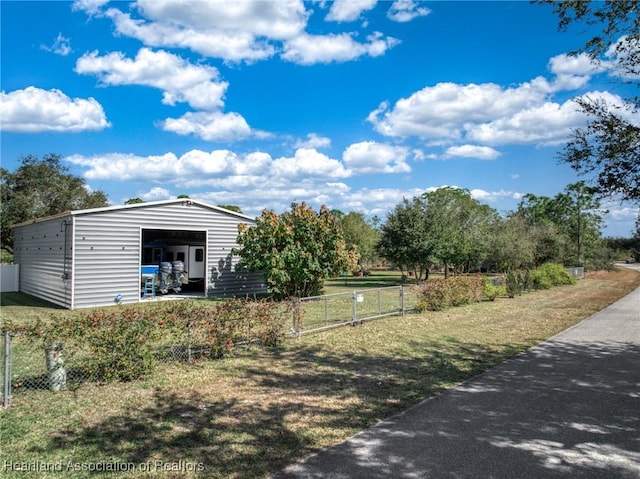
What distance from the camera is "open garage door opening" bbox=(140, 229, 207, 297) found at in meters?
19.8

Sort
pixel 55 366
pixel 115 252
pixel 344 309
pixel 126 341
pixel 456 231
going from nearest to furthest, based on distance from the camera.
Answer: pixel 55 366 → pixel 126 341 → pixel 344 309 → pixel 115 252 → pixel 456 231

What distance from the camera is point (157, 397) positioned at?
19.4 ft

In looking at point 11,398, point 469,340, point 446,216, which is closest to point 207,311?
point 11,398

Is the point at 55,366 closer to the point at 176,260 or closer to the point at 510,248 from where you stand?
the point at 176,260

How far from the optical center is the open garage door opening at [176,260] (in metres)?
19.8

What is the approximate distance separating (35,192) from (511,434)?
3546cm

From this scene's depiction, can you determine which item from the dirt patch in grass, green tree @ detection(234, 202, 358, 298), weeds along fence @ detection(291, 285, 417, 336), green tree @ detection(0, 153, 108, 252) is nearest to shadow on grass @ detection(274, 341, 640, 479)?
the dirt patch in grass

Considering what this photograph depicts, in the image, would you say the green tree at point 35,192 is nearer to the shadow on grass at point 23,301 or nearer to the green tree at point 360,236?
the shadow on grass at point 23,301

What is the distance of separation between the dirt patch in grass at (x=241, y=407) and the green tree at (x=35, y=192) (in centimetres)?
2931

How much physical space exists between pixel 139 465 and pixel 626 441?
16.1 ft

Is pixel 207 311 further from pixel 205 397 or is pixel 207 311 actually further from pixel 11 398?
pixel 11 398

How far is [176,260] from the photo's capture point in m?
22.0

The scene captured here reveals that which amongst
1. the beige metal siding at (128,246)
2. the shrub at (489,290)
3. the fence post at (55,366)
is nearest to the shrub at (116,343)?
the fence post at (55,366)

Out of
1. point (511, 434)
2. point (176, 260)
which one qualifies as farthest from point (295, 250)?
point (511, 434)
